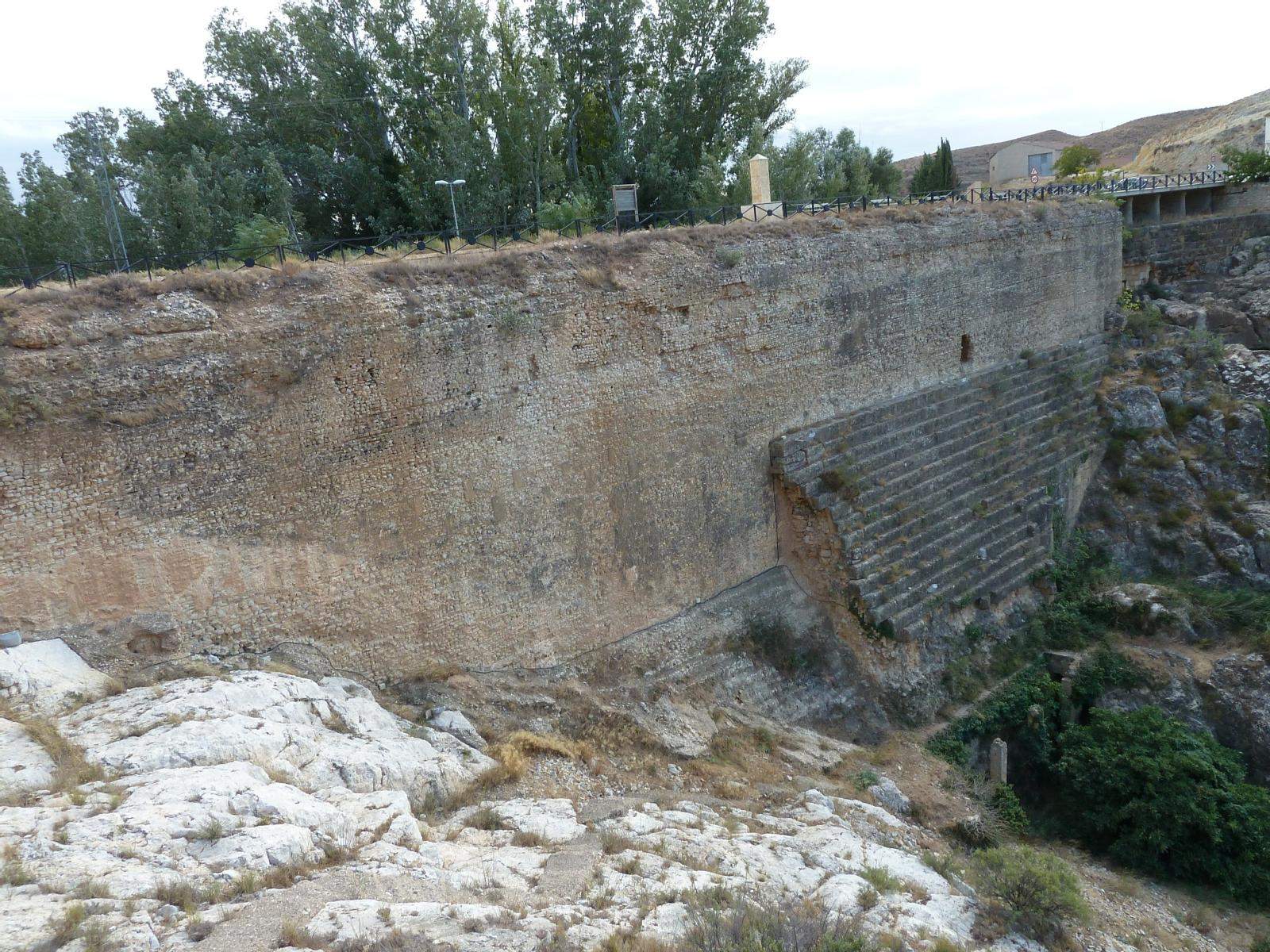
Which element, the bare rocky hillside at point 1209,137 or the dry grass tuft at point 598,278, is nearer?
the dry grass tuft at point 598,278

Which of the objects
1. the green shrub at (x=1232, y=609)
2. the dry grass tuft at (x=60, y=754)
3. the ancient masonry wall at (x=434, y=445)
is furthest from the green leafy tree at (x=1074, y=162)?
the dry grass tuft at (x=60, y=754)

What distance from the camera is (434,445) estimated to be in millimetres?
8984

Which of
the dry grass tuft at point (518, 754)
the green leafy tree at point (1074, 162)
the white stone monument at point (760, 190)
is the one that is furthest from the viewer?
the green leafy tree at point (1074, 162)

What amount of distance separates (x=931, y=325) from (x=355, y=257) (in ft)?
29.6

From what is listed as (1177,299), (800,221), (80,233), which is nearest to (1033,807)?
(800,221)

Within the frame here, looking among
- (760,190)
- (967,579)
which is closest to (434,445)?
(760,190)

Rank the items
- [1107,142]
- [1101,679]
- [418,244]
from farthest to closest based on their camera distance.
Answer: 1. [1107,142]
2. [1101,679]
3. [418,244]

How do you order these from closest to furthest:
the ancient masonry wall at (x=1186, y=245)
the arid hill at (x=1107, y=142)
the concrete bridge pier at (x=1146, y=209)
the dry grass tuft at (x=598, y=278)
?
the dry grass tuft at (x=598, y=278) → the ancient masonry wall at (x=1186, y=245) → the concrete bridge pier at (x=1146, y=209) → the arid hill at (x=1107, y=142)

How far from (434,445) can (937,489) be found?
26.9 feet

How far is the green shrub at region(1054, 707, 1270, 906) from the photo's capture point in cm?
1063

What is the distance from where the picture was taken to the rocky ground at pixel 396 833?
4.98 m

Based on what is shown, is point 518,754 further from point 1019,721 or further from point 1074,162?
point 1074,162

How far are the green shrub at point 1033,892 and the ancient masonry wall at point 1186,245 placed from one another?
59.9 ft

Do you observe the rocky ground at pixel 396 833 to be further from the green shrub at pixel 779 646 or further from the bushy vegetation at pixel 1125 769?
the green shrub at pixel 779 646
